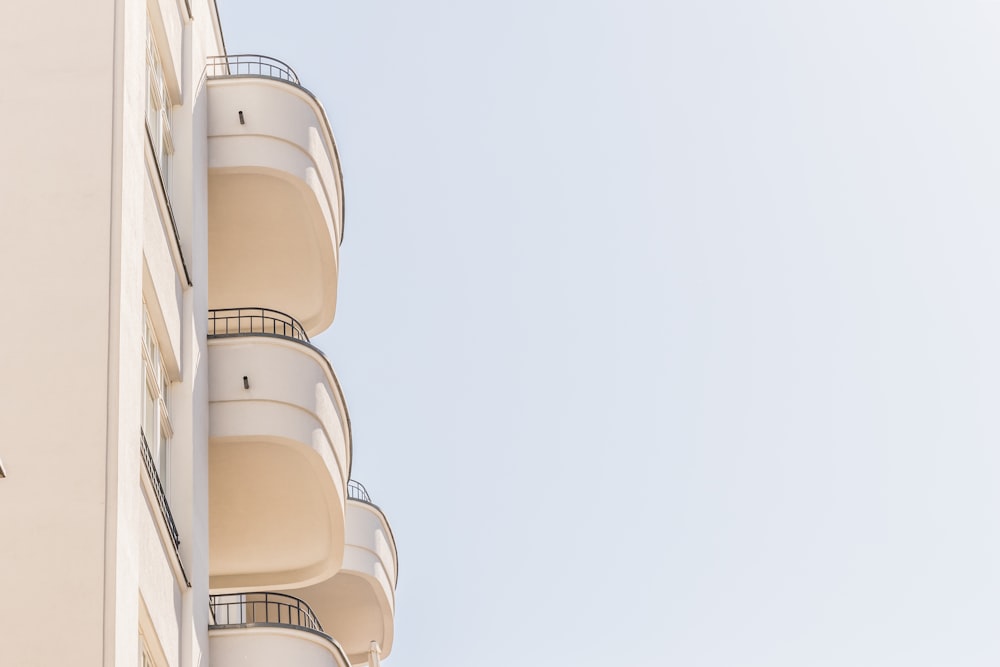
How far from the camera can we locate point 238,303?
2144 centimetres

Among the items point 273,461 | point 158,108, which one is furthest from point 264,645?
point 158,108

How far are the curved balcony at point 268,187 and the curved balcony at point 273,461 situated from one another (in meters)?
0.97

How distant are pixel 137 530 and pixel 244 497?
5585 millimetres

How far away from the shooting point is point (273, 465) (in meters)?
18.2

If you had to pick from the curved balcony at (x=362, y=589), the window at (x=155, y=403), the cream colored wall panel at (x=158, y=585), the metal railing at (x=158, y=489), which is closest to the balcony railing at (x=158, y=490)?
the metal railing at (x=158, y=489)

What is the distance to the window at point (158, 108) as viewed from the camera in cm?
1623

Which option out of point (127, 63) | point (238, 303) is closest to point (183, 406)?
point (127, 63)

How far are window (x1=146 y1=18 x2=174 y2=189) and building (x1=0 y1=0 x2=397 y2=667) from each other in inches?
1.8

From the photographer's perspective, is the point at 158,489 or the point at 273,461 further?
the point at 273,461

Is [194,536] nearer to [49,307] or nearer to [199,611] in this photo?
[199,611]

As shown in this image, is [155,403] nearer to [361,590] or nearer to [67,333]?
[67,333]

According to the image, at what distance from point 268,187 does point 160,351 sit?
3.63 meters

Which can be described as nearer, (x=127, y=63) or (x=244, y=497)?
(x=127, y=63)

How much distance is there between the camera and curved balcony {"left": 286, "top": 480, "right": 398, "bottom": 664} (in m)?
23.5
